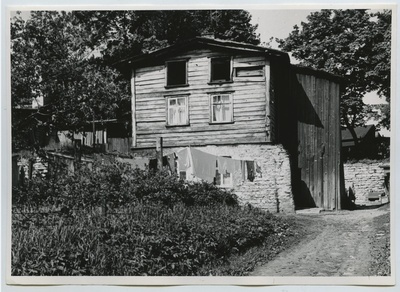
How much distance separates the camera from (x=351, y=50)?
5625 millimetres

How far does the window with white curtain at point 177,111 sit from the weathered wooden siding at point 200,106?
4 cm

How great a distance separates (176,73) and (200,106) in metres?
0.42

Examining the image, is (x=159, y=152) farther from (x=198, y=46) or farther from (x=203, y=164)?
(x=198, y=46)

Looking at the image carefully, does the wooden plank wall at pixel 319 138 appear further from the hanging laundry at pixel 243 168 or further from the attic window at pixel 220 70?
the attic window at pixel 220 70

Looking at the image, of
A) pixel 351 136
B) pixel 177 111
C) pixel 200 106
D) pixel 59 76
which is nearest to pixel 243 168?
pixel 200 106

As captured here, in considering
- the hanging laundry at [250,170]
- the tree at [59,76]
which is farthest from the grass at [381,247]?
the tree at [59,76]

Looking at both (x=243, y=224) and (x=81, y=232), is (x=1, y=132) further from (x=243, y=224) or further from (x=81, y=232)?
(x=243, y=224)

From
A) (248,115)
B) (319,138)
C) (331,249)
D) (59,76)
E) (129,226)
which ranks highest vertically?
(59,76)

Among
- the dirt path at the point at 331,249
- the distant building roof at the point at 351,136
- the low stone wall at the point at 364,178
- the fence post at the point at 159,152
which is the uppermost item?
the distant building roof at the point at 351,136

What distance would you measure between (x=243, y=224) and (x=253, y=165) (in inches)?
23.6

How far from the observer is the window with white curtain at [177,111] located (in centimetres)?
580

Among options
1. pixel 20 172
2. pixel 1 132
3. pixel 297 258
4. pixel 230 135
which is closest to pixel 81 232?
pixel 20 172

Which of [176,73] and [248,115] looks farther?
[176,73]

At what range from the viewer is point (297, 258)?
18.2 ft
